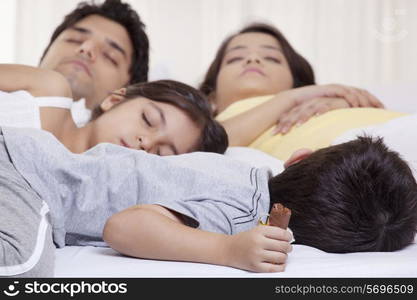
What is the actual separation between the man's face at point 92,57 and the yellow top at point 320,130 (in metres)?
0.65

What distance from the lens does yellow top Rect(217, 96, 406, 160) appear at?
167 centimetres

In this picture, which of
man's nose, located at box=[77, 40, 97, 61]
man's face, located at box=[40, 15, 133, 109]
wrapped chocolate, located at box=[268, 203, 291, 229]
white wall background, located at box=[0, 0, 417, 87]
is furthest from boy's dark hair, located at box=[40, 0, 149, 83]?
wrapped chocolate, located at box=[268, 203, 291, 229]

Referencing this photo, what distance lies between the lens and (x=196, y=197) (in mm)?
1071

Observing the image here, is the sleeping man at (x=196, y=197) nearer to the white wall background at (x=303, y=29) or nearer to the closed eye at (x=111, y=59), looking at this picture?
the closed eye at (x=111, y=59)

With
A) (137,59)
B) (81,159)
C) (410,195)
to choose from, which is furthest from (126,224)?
(137,59)

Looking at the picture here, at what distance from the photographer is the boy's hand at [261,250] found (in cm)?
92

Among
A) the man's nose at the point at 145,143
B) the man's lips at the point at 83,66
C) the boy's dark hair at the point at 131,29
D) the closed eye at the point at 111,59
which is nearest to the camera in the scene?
the man's nose at the point at 145,143

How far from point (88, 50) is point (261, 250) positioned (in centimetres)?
144

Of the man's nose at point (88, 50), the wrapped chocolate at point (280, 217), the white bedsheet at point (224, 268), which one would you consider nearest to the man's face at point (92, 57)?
the man's nose at point (88, 50)

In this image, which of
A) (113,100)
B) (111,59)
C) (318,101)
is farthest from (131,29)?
(318,101)

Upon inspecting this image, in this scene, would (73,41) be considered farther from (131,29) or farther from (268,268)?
(268,268)

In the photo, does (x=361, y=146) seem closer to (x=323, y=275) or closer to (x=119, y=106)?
(x=323, y=275)

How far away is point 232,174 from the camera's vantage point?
1180 millimetres

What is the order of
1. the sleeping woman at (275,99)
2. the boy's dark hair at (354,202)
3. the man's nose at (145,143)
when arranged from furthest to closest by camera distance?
the sleeping woman at (275,99) → the man's nose at (145,143) → the boy's dark hair at (354,202)
